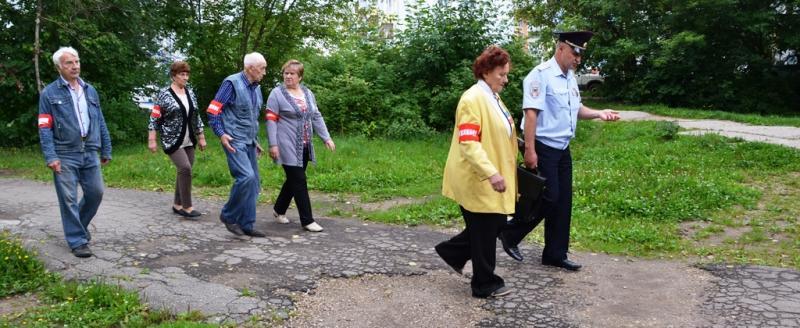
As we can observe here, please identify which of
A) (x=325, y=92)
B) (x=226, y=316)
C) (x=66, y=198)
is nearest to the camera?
(x=226, y=316)

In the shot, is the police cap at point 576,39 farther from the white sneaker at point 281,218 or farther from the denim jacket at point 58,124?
the denim jacket at point 58,124

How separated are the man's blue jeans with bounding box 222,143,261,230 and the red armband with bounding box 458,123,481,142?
247cm

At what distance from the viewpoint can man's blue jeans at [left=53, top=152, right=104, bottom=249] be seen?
5.52 metres

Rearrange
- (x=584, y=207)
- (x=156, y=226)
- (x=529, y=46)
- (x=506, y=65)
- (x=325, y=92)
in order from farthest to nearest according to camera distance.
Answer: (x=529, y=46)
(x=325, y=92)
(x=584, y=207)
(x=156, y=226)
(x=506, y=65)

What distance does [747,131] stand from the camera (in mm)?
13586

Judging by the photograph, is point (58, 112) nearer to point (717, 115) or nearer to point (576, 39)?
point (576, 39)

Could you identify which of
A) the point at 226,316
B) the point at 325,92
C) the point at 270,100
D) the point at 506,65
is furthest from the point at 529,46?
the point at 226,316

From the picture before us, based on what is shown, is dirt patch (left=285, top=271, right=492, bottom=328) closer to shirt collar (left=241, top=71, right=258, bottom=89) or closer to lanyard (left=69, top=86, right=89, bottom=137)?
shirt collar (left=241, top=71, right=258, bottom=89)

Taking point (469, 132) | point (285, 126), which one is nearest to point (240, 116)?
point (285, 126)

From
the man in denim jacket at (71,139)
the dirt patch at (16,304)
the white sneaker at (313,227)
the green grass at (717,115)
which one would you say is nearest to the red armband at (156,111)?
the man in denim jacket at (71,139)

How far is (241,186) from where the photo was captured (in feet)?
20.5

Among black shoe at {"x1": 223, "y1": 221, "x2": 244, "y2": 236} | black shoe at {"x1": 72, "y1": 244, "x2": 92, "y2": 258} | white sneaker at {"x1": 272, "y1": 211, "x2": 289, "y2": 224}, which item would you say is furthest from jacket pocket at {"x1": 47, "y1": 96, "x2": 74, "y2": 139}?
white sneaker at {"x1": 272, "y1": 211, "x2": 289, "y2": 224}

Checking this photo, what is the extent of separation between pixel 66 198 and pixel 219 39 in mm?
15765

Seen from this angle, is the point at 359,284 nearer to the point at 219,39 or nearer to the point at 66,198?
the point at 66,198
